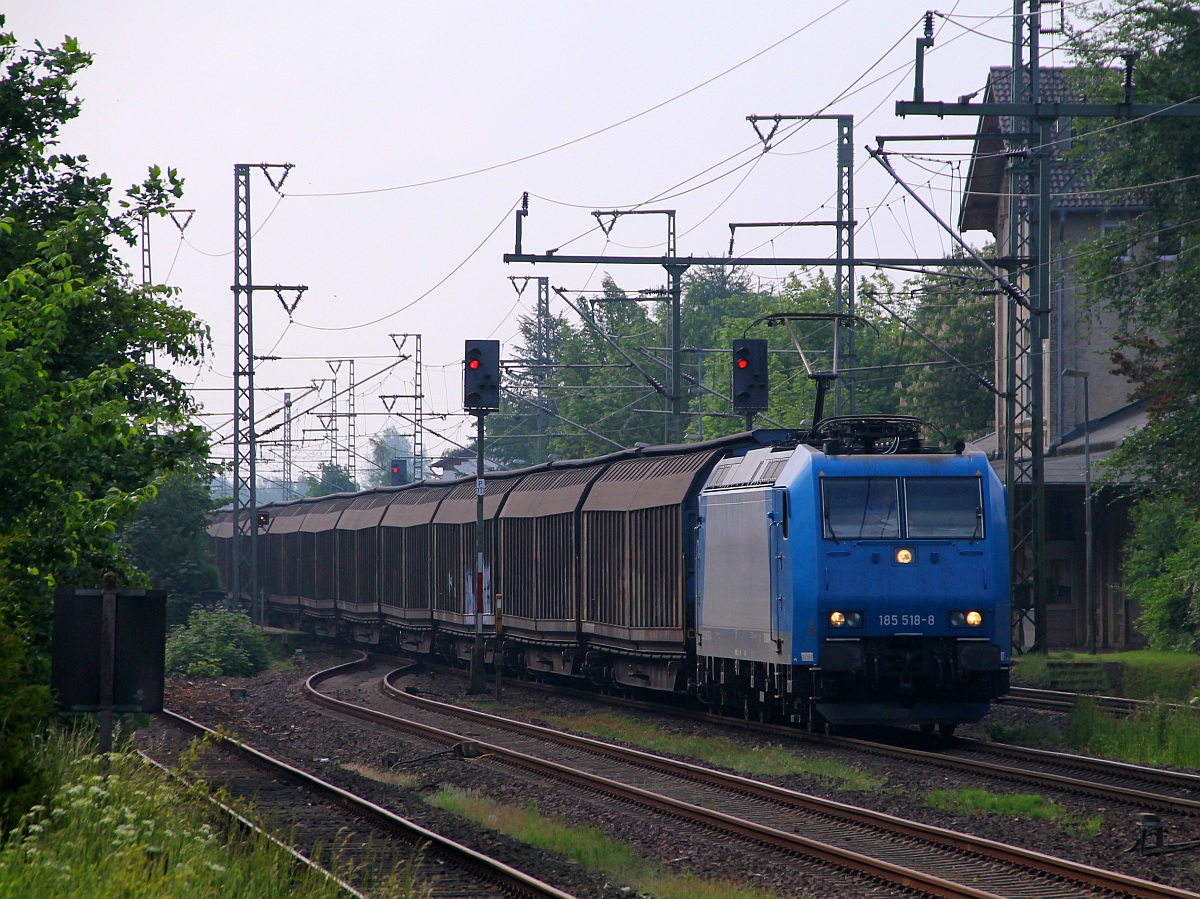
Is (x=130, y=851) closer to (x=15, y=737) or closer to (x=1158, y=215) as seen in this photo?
(x=15, y=737)

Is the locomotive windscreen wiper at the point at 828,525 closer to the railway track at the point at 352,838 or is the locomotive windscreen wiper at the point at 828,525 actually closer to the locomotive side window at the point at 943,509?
the locomotive side window at the point at 943,509

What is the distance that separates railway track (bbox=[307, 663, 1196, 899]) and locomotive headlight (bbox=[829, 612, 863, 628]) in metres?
2.36

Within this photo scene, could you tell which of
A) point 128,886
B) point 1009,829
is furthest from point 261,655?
point 128,886

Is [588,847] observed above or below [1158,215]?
below

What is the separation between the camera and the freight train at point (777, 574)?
16.2 metres

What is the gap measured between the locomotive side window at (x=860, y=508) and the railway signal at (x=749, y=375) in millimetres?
7965

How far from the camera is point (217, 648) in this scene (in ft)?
115

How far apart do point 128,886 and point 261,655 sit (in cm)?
3000

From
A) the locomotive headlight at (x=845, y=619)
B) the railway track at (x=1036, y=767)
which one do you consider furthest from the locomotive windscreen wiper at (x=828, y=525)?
the railway track at (x=1036, y=767)

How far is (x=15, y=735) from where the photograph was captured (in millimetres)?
8039

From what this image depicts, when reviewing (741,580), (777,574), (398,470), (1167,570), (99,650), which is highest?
(398,470)

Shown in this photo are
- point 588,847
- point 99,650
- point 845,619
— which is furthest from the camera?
point 845,619

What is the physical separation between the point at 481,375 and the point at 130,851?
17.1 metres

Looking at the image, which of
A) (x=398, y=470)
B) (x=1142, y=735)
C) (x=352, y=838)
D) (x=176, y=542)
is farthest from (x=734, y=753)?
(x=398, y=470)
